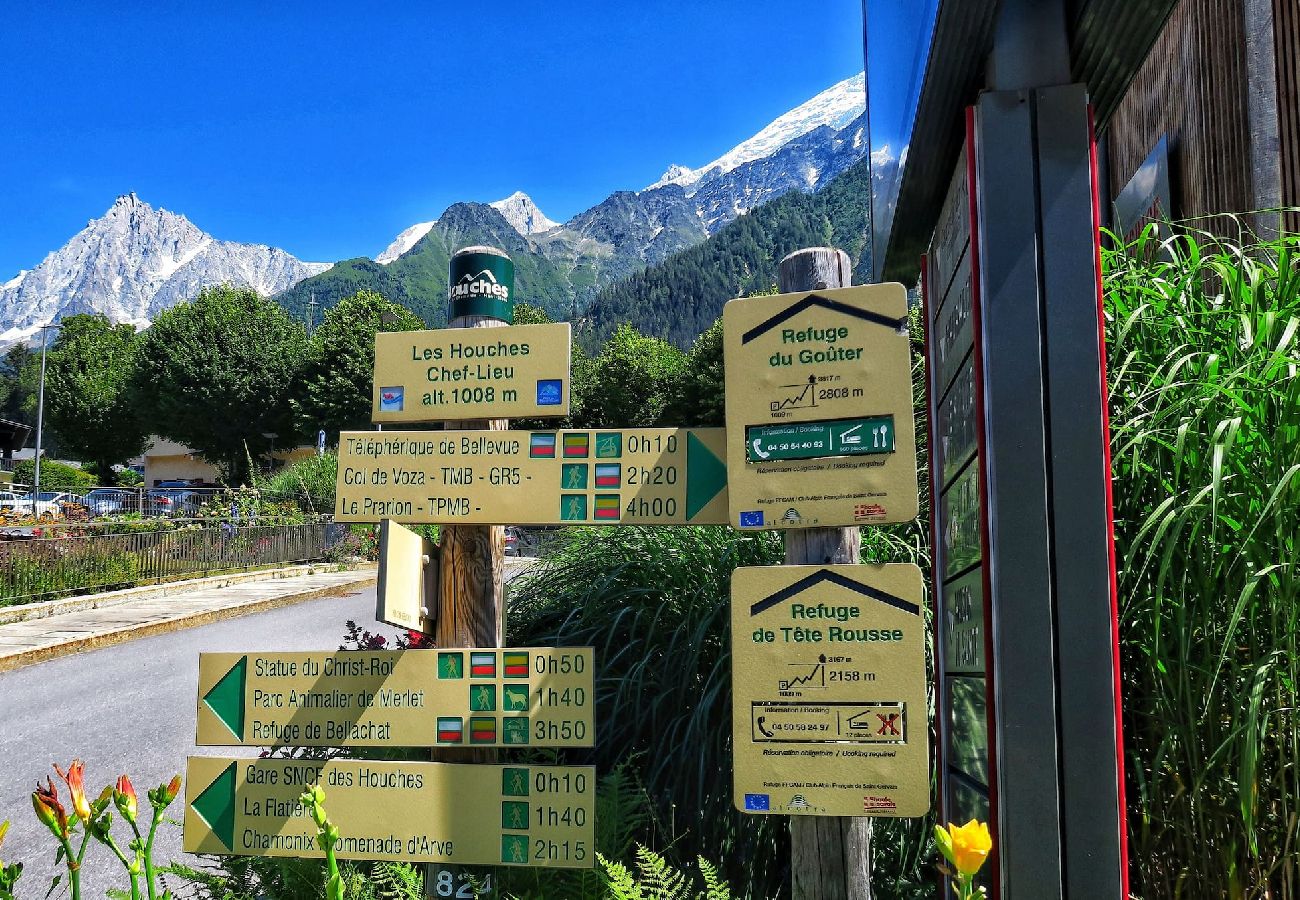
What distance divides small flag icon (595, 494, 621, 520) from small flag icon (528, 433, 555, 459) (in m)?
0.18

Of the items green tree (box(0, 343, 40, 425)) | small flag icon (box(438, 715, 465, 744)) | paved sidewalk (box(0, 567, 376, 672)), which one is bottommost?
paved sidewalk (box(0, 567, 376, 672))

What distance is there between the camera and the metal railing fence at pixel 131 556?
1265 centimetres

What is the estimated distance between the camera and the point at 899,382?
6.57 ft

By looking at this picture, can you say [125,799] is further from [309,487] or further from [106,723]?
[309,487]

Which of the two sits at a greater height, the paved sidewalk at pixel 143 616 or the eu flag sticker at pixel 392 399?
the eu flag sticker at pixel 392 399

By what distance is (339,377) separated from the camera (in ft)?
140

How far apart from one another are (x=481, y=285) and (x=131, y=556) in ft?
49.6

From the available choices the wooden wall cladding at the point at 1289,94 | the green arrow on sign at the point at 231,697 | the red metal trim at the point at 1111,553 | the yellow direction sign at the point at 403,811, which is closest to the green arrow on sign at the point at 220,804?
the yellow direction sign at the point at 403,811

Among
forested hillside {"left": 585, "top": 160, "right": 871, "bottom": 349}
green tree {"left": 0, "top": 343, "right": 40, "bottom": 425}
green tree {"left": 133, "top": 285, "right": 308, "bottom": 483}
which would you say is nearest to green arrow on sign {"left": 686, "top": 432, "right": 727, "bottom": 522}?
green tree {"left": 133, "top": 285, "right": 308, "bottom": 483}

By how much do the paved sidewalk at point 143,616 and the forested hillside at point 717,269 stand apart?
12137cm

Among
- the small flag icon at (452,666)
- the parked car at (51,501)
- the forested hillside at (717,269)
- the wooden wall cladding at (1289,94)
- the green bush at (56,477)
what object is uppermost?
the forested hillside at (717,269)

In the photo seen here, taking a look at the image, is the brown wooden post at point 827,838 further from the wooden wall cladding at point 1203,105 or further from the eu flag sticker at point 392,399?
the wooden wall cladding at point 1203,105

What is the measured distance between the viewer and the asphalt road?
14.0ft

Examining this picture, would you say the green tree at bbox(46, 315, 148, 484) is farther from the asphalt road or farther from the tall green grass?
the tall green grass
